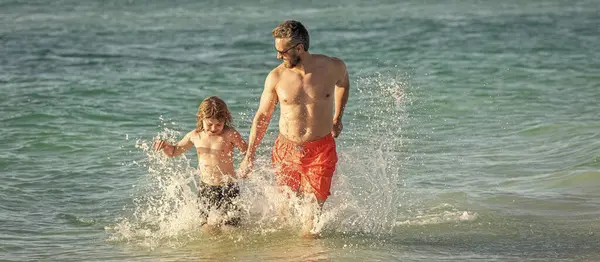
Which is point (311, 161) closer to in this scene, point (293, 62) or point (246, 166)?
point (246, 166)

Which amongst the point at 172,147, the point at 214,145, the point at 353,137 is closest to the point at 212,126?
the point at 214,145

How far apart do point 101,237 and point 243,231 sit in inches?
41.2

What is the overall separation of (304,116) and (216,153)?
27.4 inches

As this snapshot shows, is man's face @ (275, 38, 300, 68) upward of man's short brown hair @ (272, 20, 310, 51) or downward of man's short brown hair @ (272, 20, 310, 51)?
downward

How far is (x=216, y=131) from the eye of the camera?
707cm

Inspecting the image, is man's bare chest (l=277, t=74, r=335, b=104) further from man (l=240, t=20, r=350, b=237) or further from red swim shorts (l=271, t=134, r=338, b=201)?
red swim shorts (l=271, t=134, r=338, b=201)

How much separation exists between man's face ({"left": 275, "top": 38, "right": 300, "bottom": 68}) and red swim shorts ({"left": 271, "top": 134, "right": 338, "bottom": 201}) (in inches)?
20.8

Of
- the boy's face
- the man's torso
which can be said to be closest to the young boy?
the boy's face

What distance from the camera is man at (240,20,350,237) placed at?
6.80 meters

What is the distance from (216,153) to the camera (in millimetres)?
7105

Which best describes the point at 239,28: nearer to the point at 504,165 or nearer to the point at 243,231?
the point at 504,165

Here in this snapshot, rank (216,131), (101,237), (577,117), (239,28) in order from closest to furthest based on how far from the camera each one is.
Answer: (216,131), (101,237), (577,117), (239,28)

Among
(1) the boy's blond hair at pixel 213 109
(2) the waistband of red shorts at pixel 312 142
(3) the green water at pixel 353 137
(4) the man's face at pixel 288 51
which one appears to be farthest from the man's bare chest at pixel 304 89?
(3) the green water at pixel 353 137

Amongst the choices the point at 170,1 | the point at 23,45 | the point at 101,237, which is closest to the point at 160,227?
the point at 101,237
